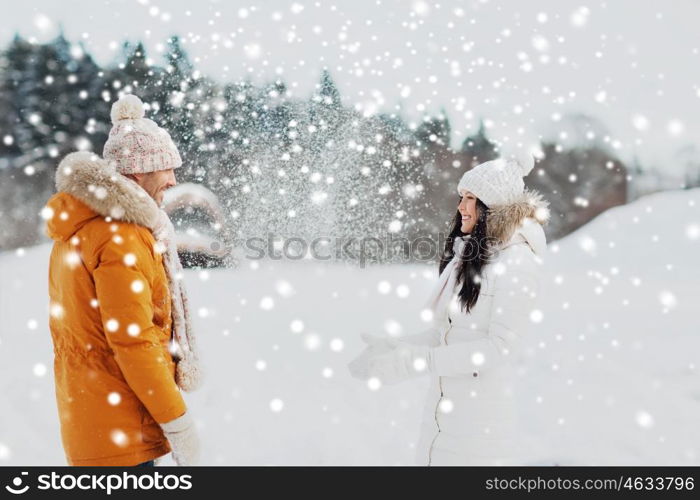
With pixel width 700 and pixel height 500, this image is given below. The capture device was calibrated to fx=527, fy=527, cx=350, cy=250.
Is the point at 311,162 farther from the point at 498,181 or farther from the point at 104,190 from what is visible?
the point at 104,190

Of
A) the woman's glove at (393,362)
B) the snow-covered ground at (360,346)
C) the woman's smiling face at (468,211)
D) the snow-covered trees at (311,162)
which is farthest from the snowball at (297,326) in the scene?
the woman's smiling face at (468,211)

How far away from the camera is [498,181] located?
80.7 inches

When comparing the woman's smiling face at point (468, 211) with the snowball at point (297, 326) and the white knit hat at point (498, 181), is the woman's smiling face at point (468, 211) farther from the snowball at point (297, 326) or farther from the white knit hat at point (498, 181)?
the snowball at point (297, 326)

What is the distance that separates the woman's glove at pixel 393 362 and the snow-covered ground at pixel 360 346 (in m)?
1.58

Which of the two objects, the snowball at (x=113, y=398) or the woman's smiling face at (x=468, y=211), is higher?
the woman's smiling face at (x=468, y=211)

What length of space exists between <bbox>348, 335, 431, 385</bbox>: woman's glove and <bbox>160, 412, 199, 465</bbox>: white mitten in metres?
0.69

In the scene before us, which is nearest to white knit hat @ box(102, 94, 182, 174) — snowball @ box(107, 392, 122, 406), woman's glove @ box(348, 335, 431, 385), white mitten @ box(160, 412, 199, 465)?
snowball @ box(107, 392, 122, 406)

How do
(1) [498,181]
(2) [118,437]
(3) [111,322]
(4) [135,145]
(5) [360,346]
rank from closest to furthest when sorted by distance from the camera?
1. (3) [111,322]
2. (2) [118,437]
3. (4) [135,145]
4. (1) [498,181]
5. (5) [360,346]

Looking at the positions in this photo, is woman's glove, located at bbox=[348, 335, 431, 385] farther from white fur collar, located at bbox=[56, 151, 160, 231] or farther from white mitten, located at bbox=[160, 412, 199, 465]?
white fur collar, located at bbox=[56, 151, 160, 231]

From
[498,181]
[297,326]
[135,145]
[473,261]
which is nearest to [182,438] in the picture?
[135,145]

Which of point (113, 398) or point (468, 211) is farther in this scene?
point (468, 211)

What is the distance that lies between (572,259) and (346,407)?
215 inches

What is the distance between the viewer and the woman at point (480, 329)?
1.86 meters
